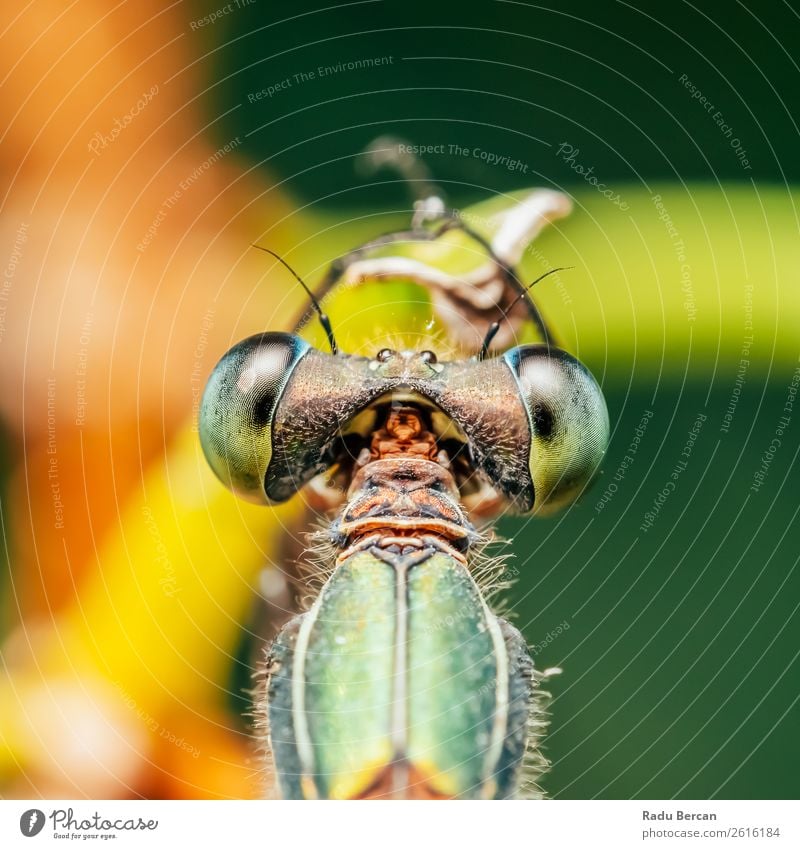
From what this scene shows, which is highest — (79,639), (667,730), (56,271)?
(56,271)

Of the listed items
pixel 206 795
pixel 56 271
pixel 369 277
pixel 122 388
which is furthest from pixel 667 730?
pixel 56 271

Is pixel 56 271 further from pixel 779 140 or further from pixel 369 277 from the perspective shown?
pixel 779 140
